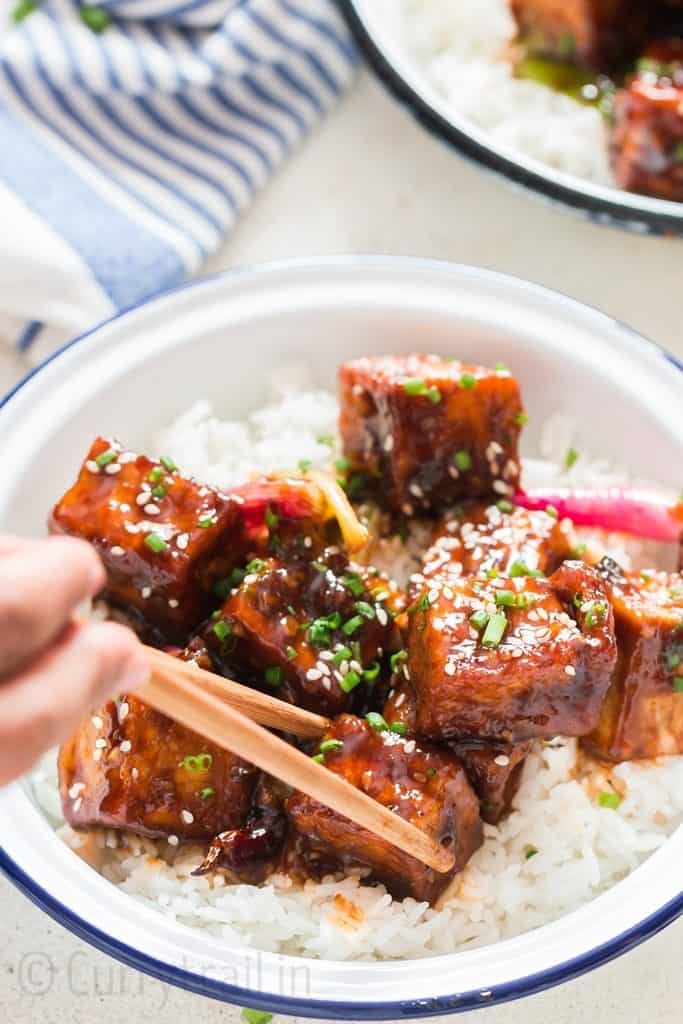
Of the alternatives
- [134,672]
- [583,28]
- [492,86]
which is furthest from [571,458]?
[134,672]

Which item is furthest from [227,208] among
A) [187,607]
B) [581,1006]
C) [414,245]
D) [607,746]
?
[581,1006]

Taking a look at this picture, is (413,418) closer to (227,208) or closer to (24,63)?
(227,208)

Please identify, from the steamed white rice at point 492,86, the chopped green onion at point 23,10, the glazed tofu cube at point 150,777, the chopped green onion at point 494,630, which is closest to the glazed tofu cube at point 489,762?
the chopped green onion at point 494,630

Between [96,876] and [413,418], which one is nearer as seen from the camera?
[96,876]

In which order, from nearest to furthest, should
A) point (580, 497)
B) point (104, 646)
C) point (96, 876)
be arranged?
point (104, 646), point (96, 876), point (580, 497)

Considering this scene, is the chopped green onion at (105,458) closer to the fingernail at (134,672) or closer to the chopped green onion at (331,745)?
the chopped green onion at (331,745)

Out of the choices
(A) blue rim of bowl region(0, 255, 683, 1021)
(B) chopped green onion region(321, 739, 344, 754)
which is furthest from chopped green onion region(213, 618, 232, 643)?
(A) blue rim of bowl region(0, 255, 683, 1021)
